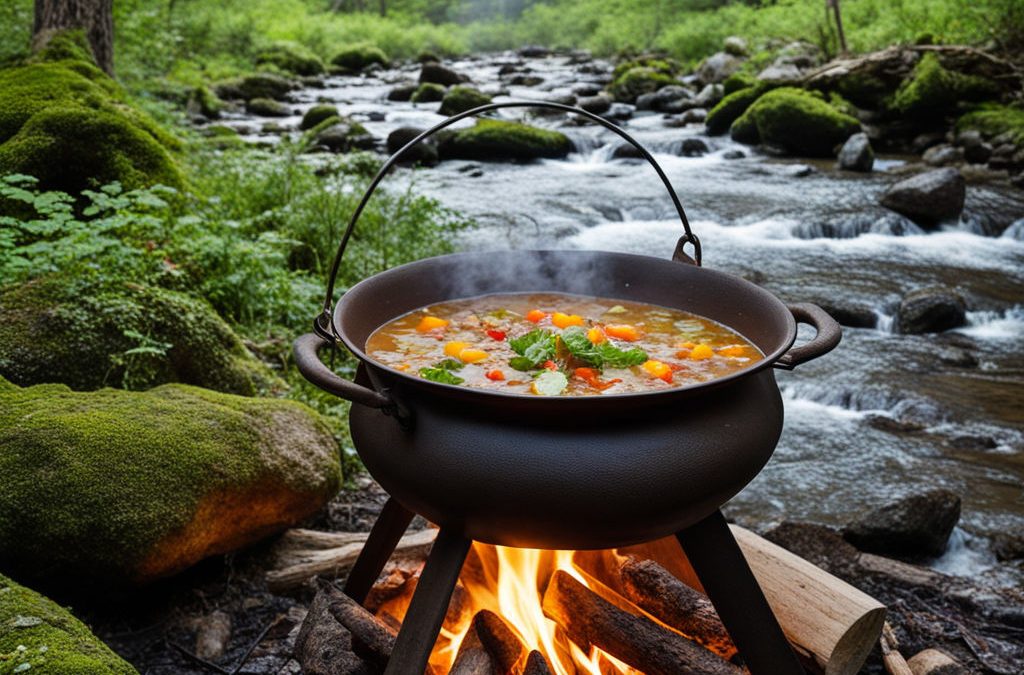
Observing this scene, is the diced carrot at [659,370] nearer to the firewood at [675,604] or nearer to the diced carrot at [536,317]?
the diced carrot at [536,317]

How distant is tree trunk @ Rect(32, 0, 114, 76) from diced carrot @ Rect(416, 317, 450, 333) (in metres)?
6.39

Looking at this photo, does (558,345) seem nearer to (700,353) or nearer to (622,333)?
(622,333)

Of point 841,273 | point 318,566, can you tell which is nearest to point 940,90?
point 841,273

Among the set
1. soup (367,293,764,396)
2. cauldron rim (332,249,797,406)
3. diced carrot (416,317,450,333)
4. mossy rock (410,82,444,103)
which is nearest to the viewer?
cauldron rim (332,249,797,406)

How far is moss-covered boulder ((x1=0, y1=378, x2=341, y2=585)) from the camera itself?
2662 mm

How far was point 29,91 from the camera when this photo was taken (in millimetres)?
5691

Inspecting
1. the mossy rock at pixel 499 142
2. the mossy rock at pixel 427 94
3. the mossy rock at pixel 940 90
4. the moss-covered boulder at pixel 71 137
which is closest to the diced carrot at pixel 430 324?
the moss-covered boulder at pixel 71 137

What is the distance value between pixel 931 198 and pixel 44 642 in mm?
10689

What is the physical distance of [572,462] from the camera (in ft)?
5.93

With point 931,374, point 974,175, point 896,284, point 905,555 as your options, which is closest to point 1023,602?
point 905,555

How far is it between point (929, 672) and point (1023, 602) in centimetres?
102

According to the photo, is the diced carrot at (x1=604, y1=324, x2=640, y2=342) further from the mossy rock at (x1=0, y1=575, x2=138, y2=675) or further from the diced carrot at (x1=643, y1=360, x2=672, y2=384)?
the mossy rock at (x1=0, y1=575, x2=138, y2=675)

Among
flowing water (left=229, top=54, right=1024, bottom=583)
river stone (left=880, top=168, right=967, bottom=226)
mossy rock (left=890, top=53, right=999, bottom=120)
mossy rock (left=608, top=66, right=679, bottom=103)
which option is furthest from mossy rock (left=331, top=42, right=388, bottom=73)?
river stone (left=880, top=168, right=967, bottom=226)

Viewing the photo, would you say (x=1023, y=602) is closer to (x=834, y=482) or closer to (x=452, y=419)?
(x=834, y=482)
